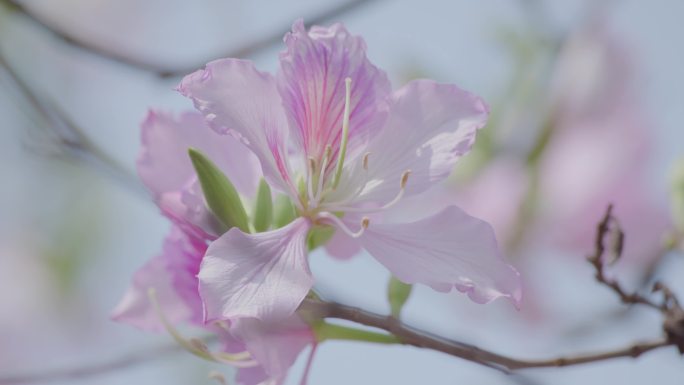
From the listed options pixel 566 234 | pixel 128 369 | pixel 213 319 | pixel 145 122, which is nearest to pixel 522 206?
pixel 566 234

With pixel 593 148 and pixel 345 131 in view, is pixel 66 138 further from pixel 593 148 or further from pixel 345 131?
pixel 593 148

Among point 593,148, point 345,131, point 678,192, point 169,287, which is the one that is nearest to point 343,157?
point 345,131

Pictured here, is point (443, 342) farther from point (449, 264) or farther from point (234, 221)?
point (234, 221)

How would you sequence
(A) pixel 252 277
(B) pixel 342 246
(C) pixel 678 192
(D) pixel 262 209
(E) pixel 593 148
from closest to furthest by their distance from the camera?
(A) pixel 252 277, (D) pixel 262 209, (B) pixel 342 246, (C) pixel 678 192, (E) pixel 593 148

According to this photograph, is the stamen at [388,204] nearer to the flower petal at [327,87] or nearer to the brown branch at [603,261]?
the flower petal at [327,87]

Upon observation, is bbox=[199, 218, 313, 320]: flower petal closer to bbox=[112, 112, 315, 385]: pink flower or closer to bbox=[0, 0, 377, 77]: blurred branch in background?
bbox=[112, 112, 315, 385]: pink flower

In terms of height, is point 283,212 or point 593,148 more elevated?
point 283,212

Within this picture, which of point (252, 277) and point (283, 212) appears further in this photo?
point (283, 212)
